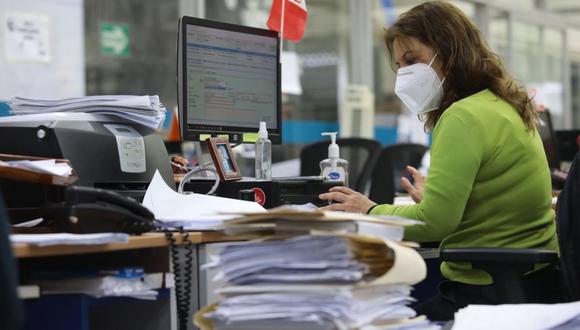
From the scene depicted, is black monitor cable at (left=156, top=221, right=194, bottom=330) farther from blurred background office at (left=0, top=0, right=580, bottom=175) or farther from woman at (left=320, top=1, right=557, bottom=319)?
blurred background office at (left=0, top=0, right=580, bottom=175)

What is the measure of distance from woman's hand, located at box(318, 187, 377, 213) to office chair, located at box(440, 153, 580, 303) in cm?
30

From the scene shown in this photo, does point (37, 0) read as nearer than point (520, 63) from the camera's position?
Yes

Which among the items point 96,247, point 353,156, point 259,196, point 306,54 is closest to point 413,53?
point 259,196

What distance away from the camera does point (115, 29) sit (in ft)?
16.3

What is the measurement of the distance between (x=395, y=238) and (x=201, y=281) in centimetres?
44

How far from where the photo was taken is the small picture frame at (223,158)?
7.16 ft

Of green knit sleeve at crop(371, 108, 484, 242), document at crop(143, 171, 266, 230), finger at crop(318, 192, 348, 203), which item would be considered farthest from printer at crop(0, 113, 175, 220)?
green knit sleeve at crop(371, 108, 484, 242)

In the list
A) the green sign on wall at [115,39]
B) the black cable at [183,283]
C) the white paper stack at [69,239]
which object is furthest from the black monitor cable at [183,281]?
the green sign on wall at [115,39]

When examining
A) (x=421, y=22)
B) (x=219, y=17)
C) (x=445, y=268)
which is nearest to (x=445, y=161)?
(x=445, y=268)

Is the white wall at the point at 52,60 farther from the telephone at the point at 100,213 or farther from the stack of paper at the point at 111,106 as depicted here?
the telephone at the point at 100,213

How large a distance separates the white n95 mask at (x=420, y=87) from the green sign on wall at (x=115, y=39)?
2844 millimetres

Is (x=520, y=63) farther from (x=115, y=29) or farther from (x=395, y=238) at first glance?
(x=395, y=238)

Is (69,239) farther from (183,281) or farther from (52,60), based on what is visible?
(52,60)

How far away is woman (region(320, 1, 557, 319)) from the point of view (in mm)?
1956
